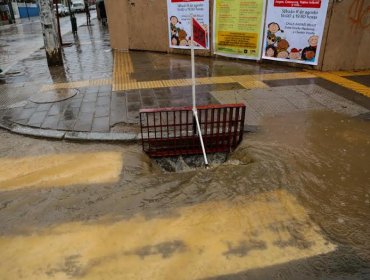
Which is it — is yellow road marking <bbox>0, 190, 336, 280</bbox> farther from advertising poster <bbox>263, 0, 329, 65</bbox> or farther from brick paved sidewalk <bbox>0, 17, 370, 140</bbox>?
advertising poster <bbox>263, 0, 329, 65</bbox>

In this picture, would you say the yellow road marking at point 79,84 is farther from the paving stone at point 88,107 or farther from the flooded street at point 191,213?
the flooded street at point 191,213

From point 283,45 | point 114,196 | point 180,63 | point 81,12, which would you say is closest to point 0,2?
point 81,12

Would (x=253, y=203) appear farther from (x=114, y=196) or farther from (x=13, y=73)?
(x=13, y=73)

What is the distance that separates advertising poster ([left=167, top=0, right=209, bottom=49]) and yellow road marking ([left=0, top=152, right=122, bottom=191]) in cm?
655

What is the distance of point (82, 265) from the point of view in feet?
9.86

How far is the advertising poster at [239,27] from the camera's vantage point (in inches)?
371

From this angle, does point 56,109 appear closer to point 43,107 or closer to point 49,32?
point 43,107

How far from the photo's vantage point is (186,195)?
399 cm

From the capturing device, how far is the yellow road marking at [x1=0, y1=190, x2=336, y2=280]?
2.96m

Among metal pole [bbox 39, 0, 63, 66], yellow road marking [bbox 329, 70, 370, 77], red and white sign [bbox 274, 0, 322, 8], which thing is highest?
red and white sign [bbox 274, 0, 322, 8]

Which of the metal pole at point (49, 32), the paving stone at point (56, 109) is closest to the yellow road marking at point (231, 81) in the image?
the paving stone at point (56, 109)

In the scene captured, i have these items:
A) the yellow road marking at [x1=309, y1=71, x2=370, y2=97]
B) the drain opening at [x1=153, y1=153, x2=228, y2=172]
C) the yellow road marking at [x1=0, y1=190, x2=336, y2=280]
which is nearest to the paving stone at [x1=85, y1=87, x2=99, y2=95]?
the drain opening at [x1=153, y1=153, x2=228, y2=172]

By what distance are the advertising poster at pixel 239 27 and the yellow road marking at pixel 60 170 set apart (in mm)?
6543

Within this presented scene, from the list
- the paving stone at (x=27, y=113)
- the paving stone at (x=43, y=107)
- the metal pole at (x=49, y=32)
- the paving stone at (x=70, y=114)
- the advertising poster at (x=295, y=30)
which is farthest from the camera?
the metal pole at (x=49, y=32)
